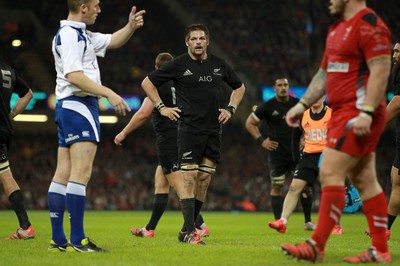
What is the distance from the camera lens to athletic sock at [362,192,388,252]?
6352 millimetres

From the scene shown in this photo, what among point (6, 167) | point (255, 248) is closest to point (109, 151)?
point (6, 167)

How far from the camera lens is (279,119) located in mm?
13695

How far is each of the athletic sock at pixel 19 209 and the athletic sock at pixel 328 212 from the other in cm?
467

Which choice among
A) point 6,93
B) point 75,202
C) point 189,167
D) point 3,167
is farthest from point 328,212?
point 6,93

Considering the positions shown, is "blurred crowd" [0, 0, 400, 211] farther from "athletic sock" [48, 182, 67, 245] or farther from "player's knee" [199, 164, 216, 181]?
"athletic sock" [48, 182, 67, 245]

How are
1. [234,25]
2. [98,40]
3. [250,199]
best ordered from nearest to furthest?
[98,40] < [250,199] < [234,25]

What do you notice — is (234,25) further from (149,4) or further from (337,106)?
(337,106)

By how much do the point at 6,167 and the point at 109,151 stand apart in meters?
24.9

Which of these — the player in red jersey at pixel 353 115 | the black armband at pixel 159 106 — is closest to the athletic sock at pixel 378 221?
the player in red jersey at pixel 353 115

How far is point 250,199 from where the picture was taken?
30.6 meters

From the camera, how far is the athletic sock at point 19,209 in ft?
31.1

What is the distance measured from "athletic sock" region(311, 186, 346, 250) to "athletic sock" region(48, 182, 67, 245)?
259 centimetres

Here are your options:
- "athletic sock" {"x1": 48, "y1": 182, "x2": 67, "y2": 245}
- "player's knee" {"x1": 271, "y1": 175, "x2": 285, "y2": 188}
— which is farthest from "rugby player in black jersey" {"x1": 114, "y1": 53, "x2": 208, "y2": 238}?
"player's knee" {"x1": 271, "y1": 175, "x2": 285, "y2": 188}

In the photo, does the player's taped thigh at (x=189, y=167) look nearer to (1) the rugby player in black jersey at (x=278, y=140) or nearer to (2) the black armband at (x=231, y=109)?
(2) the black armband at (x=231, y=109)
